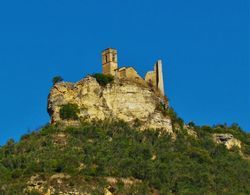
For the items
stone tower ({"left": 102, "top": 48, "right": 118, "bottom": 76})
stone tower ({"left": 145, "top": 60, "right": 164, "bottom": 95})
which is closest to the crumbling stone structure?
stone tower ({"left": 102, "top": 48, "right": 118, "bottom": 76})

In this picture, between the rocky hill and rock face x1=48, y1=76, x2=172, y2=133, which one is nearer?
the rocky hill

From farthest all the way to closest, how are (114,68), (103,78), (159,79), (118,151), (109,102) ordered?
1. (159,79)
2. (114,68)
3. (103,78)
4. (109,102)
5. (118,151)

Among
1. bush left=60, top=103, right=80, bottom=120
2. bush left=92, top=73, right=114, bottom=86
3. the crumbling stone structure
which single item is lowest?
bush left=60, top=103, right=80, bottom=120

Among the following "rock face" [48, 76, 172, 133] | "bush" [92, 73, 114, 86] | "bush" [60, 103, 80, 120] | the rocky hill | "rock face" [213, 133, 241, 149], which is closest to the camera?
the rocky hill

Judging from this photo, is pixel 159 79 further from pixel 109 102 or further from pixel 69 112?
pixel 69 112

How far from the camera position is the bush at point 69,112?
268ft

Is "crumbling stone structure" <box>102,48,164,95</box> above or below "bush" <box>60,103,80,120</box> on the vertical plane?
above

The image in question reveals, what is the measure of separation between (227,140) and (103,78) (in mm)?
13257

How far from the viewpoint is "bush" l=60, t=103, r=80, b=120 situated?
8162cm

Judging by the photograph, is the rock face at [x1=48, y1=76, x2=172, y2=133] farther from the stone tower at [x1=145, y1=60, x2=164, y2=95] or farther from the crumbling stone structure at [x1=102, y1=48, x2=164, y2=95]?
the stone tower at [x1=145, y1=60, x2=164, y2=95]

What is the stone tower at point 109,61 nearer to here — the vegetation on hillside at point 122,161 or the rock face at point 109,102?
the rock face at point 109,102

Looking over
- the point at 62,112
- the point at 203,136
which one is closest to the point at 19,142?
the point at 62,112

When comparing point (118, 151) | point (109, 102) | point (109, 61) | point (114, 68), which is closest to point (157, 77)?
point (114, 68)

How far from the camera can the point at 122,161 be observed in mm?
74438
